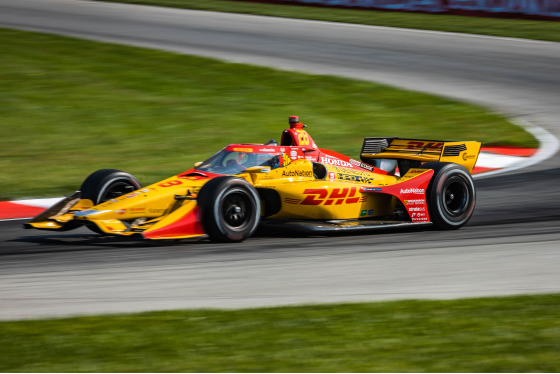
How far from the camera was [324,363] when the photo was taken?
4.94 m

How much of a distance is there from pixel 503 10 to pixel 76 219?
24752 millimetres

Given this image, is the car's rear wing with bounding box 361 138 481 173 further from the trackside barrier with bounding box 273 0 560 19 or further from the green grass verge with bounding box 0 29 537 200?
the trackside barrier with bounding box 273 0 560 19

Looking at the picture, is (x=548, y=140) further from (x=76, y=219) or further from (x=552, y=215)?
(x=76, y=219)

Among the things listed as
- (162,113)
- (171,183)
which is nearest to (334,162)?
(171,183)

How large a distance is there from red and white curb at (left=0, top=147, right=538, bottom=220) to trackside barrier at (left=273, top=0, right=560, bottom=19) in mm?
15567

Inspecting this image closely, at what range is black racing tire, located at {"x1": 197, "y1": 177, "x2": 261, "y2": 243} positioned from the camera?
27.8ft

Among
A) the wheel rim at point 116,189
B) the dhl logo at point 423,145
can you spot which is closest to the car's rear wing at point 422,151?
the dhl logo at point 423,145

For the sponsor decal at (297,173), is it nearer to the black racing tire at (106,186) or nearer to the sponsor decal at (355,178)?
the sponsor decal at (355,178)

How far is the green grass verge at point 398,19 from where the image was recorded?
2802cm

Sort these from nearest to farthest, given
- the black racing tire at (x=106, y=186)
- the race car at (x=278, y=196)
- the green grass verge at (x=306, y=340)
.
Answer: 1. the green grass verge at (x=306, y=340)
2. the race car at (x=278, y=196)
3. the black racing tire at (x=106, y=186)

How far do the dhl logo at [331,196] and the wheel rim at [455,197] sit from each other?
43.5 inches

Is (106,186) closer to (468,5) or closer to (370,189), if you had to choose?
(370,189)

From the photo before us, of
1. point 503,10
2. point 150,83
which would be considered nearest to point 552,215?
point 150,83

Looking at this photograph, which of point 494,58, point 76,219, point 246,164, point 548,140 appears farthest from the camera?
point 494,58
